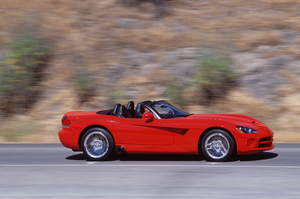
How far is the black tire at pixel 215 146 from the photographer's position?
7.65 metres

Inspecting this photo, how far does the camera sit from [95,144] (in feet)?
27.1

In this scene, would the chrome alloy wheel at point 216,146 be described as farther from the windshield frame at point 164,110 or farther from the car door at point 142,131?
the windshield frame at point 164,110

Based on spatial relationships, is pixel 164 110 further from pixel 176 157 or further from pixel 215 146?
pixel 215 146

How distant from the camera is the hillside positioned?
15930 millimetres

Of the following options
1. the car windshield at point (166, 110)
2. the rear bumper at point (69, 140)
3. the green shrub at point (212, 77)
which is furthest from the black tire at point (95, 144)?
the green shrub at point (212, 77)

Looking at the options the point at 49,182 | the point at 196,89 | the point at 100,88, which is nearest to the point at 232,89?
the point at 196,89

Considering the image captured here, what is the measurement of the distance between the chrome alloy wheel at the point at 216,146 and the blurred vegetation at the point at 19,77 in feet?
38.1

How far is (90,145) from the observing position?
827 centimetres

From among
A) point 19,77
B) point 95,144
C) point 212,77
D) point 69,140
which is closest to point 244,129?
point 95,144

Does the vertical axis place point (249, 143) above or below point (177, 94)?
below

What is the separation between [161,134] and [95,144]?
144 centimetres

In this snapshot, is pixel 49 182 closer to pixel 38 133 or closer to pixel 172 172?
pixel 172 172

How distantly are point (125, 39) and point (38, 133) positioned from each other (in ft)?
27.7

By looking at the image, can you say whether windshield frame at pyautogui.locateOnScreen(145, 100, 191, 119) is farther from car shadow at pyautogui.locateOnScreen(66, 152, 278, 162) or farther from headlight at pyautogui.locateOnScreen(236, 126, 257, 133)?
headlight at pyautogui.locateOnScreen(236, 126, 257, 133)
